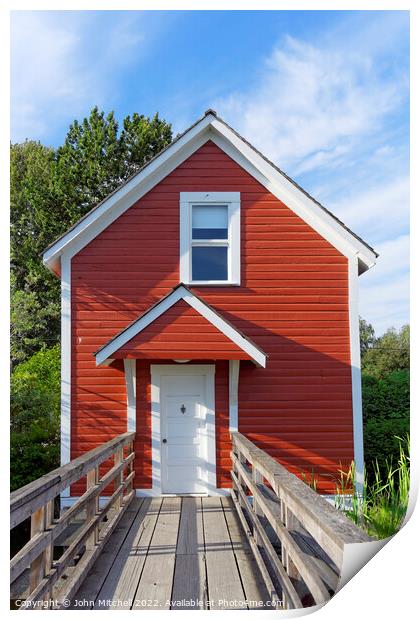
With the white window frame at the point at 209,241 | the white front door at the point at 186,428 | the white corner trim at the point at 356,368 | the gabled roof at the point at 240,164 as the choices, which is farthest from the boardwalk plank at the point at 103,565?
→ the gabled roof at the point at 240,164

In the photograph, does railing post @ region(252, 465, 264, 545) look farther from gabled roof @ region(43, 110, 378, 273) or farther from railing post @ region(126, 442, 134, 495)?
gabled roof @ region(43, 110, 378, 273)

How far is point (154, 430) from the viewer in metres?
6.82

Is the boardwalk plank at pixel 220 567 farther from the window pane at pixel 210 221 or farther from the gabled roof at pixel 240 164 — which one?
the gabled roof at pixel 240 164

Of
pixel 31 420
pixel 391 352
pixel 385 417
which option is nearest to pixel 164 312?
pixel 31 420

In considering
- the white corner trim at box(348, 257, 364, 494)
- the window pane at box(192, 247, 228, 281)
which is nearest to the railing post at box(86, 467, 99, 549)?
the window pane at box(192, 247, 228, 281)

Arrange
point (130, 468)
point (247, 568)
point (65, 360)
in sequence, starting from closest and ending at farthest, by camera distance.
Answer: point (247, 568)
point (130, 468)
point (65, 360)

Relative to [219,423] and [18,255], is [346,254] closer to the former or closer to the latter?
[219,423]

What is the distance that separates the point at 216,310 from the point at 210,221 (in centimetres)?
120

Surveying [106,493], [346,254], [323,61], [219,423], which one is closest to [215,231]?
[346,254]

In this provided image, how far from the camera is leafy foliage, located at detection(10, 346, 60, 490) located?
3578 millimetres

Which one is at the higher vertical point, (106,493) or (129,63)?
(129,63)

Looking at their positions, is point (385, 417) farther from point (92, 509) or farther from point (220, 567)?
point (92, 509)

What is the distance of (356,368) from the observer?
6.89 meters
